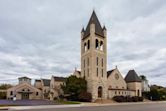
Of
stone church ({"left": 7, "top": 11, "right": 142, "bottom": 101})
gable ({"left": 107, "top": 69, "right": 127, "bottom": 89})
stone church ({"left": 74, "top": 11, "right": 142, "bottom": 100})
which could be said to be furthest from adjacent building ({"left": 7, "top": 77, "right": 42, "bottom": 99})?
gable ({"left": 107, "top": 69, "right": 127, "bottom": 89})

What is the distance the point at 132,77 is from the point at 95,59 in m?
15.4

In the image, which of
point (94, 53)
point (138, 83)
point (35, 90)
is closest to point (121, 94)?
point (138, 83)

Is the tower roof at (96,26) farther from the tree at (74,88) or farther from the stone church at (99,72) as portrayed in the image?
the tree at (74,88)

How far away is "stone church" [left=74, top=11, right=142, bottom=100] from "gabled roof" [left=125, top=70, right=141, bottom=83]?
313cm

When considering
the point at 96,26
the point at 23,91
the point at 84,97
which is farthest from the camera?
the point at 23,91

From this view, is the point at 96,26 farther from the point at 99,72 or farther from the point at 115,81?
the point at 115,81

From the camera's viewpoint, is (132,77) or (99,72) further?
(132,77)

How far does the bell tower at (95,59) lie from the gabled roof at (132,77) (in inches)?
446

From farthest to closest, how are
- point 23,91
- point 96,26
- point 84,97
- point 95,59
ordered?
1. point 23,91
2. point 96,26
3. point 95,59
4. point 84,97

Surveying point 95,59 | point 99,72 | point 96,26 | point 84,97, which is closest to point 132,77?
point 99,72

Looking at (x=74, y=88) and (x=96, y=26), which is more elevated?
(x=96, y=26)

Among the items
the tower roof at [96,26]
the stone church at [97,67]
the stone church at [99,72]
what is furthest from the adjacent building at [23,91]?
the tower roof at [96,26]

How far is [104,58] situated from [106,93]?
25.9 ft

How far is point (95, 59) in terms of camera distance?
1800 inches
